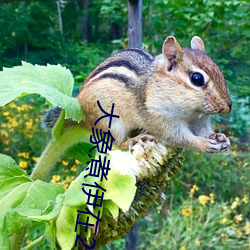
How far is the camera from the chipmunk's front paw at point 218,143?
0.63 meters

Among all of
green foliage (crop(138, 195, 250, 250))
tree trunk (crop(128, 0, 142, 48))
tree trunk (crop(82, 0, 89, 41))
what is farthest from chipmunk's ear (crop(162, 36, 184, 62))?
tree trunk (crop(82, 0, 89, 41))

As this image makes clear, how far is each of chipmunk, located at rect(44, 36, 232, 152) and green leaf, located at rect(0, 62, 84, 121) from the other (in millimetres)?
77

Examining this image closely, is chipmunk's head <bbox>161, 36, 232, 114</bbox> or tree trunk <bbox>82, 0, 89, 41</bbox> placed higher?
tree trunk <bbox>82, 0, 89, 41</bbox>

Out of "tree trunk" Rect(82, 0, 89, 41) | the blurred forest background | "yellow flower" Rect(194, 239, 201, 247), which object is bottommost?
"yellow flower" Rect(194, 239, 201, 247)

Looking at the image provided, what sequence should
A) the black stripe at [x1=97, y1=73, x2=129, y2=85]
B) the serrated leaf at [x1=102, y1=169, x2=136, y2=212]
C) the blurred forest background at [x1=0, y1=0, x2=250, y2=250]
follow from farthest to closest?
1. the blurred forest background at [x1=0, y1=0, x2=250, y2=250]
2. the black stripe at [x1=97, y1=73, x2=129, y2=85]
3. the serrated leaf at [x1=102, y1=169, x2=136, y2=212]

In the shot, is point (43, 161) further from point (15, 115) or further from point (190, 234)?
point (15, 115)

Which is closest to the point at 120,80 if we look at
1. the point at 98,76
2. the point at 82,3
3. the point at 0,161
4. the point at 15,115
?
the point at 98,76

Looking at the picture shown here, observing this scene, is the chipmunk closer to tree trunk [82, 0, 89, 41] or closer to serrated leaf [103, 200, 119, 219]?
serrated leaf [103, 200, 119, 219]

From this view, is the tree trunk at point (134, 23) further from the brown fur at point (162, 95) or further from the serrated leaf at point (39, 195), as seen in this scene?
the serrated leaf at point (39, 195)

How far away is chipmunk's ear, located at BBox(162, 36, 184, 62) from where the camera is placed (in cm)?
74

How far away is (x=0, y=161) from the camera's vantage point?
66 centimetres

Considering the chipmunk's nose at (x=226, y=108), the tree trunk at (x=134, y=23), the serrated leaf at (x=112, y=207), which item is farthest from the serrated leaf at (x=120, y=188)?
the tree trunk at (x=134, y=23)

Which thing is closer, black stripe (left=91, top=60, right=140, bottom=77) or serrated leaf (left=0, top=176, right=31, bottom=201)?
serrated leaf (left=0, top=176, right=31, bottom=201)

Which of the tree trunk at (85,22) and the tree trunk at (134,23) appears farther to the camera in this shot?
the tree trunk at (85,22)
